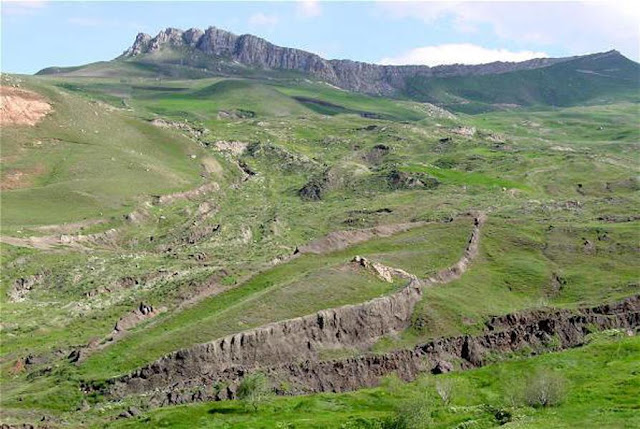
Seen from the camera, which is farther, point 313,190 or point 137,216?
point 313,190

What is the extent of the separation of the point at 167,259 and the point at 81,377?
52046 mm

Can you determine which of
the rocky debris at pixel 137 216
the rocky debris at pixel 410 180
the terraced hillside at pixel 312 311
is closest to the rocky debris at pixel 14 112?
the terraced hillside at pixel 312 311

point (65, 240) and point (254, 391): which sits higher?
point (254, 391)

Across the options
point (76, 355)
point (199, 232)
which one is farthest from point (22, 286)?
point (76, 355)

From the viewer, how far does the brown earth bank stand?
65.1m

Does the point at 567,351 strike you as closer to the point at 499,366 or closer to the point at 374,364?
the point at 499,366

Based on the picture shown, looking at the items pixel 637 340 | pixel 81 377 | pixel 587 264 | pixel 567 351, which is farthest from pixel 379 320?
pixel 587 264

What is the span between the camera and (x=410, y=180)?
607 ft

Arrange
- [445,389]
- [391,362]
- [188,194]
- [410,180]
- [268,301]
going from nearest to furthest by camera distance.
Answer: [445,389], [391,362], [268,301], [188,194], [410,180]

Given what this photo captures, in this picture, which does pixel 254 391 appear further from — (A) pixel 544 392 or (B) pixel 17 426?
(A) pixel 544 392

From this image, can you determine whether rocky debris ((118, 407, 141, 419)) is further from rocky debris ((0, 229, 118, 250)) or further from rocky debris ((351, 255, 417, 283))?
rocky debris ((0, 229, 118, 250))

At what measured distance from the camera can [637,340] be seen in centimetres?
7419

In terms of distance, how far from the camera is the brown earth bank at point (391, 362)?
2562 inches

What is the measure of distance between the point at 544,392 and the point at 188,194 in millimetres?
124862
